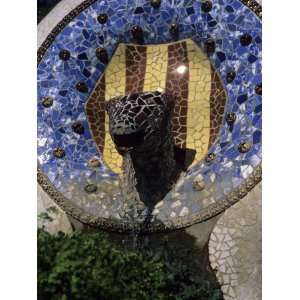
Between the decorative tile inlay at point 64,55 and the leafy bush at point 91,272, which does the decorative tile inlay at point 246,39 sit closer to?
the decorative tile inlay at point 64,55

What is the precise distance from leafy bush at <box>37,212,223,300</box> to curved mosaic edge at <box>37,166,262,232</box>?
39 cm

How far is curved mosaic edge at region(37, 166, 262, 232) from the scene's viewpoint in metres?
2.96

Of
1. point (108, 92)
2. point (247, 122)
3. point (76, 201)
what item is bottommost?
point (76, 201)

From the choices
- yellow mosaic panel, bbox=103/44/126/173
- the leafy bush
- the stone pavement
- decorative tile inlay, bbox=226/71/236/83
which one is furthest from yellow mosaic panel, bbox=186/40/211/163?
the leafy bush

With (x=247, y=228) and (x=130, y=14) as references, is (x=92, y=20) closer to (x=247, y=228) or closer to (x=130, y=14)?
(x=130, y=14)

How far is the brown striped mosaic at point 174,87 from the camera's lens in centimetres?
336

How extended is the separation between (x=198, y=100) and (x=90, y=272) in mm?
1296

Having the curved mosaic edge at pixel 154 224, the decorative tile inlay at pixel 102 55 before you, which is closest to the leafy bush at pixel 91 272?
the curved mosaic edge at pixel 154 224

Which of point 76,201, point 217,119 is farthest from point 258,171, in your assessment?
point 76,201

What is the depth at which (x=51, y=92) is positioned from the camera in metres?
3.56

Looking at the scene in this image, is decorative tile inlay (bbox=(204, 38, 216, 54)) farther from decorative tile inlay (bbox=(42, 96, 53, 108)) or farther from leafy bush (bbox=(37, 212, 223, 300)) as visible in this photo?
leafy bush (bbox=(37, 212, 223, 300))

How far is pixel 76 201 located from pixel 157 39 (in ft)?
2.98

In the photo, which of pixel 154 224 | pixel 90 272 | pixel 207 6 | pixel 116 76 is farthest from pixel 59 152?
pixel 90 272

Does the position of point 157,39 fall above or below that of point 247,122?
above
